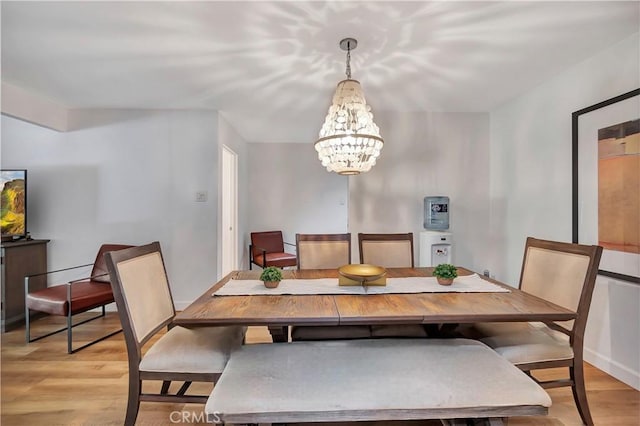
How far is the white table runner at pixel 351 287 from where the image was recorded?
175cm

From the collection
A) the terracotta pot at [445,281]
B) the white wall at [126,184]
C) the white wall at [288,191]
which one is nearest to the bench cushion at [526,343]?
the terracotta pot at [445,281]

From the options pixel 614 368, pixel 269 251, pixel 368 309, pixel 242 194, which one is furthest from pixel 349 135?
pixel 242 194

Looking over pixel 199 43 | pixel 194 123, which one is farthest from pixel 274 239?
pixel 199 43

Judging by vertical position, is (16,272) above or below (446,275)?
below

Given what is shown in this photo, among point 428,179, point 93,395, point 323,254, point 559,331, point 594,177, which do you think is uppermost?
point 428,179

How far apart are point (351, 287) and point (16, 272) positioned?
3.38 m

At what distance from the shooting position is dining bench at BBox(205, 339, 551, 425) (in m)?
1.13

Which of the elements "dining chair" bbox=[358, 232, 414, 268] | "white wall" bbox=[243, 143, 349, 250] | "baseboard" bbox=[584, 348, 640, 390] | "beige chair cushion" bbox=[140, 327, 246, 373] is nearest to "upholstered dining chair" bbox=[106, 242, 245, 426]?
"beige chair cushion" bbox=[140, 327, 246, 373]

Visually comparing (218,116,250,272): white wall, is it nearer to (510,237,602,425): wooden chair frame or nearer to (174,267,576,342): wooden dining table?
(174,267,576,342): wooden dining table

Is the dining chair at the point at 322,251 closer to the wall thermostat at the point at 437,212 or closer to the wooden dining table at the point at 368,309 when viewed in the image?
the wooden dining table at the point at 368,309

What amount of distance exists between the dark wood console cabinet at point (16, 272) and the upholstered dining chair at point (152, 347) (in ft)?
7.66

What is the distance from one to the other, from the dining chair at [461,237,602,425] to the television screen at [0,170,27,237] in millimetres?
4208

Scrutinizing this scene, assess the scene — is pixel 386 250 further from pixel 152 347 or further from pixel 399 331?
pixel 152 347

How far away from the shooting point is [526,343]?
1598mm
